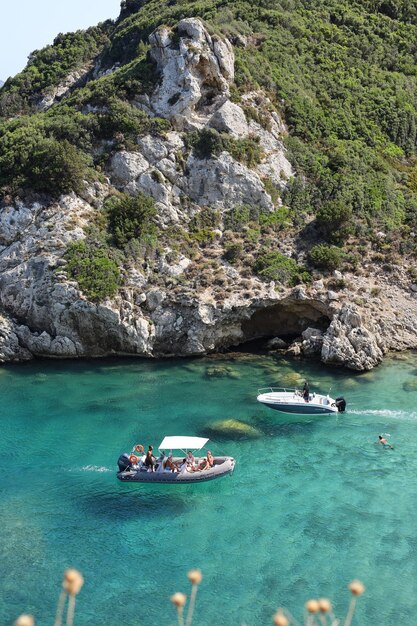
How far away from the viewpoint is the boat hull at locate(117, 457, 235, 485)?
26219 mm

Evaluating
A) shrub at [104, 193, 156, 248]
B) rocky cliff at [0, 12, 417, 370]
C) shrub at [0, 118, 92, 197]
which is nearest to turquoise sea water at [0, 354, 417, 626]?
rocky cliff at [0, 12, 417, 370]

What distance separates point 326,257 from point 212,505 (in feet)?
89.5

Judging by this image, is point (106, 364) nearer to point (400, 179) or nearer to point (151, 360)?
point (151, 360)

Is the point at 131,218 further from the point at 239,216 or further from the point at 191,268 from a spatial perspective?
the point at 239,216

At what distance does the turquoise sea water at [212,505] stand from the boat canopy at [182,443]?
1.92 meters

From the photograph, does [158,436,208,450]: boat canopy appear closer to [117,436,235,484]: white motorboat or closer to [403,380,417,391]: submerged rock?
[117,436,235,484]: white motorboat

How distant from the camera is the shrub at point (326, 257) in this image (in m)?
46.5

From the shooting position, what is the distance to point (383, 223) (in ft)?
169

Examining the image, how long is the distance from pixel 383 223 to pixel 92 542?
132ft

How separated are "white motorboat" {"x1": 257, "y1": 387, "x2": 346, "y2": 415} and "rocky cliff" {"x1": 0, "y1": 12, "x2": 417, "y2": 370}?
6757 mm

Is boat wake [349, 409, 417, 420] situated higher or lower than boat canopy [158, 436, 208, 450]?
lower

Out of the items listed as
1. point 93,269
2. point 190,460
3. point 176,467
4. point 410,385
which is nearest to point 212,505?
point 190,460

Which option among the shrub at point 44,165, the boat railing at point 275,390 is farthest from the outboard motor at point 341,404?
the shrub at point 44,165

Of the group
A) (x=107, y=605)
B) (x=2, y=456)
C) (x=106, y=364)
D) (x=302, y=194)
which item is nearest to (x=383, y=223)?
(x=302, y=194)
